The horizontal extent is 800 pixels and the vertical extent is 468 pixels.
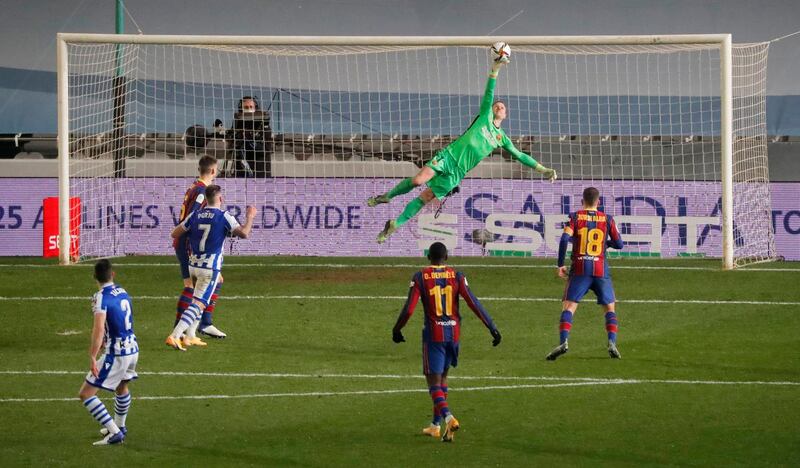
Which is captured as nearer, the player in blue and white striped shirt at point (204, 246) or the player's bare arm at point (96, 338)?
the player's bare arm at point (96, 338)

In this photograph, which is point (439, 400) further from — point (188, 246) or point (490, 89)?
point (490, 89)

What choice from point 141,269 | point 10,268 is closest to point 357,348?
point 141,269

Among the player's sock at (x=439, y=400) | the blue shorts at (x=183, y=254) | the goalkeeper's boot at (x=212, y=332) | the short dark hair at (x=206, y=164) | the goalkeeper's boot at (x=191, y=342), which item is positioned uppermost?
the short dark hair at (x=206, y=164)

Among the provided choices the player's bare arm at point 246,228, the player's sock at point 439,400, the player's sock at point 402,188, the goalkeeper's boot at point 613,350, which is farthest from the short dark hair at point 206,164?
the player's sock at point 439,400

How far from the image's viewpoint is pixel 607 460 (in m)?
9.70

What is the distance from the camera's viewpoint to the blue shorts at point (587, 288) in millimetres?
14258

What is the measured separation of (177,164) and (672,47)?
31.6 feet

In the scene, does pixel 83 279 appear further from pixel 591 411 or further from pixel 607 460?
pixel 607 460

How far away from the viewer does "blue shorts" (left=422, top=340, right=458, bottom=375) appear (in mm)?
10547

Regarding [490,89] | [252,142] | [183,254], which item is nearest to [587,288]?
[490,89]

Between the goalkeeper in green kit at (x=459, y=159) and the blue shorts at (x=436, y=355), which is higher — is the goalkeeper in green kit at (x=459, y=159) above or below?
above

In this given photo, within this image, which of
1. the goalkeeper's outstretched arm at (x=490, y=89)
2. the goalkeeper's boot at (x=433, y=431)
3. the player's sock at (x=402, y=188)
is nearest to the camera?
the goalkeeper's boot at (x=433, y=431)

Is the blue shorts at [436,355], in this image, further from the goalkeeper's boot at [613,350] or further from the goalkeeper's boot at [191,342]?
the goalkeeper's boot at [191,342]

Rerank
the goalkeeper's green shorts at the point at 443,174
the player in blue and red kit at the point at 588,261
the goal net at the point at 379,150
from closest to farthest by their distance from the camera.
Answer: the player in blue and red kit at the point at 588,261 → the goalkeeper's green shorts at the point at 443,174 → the goal net at the point at 379,150
